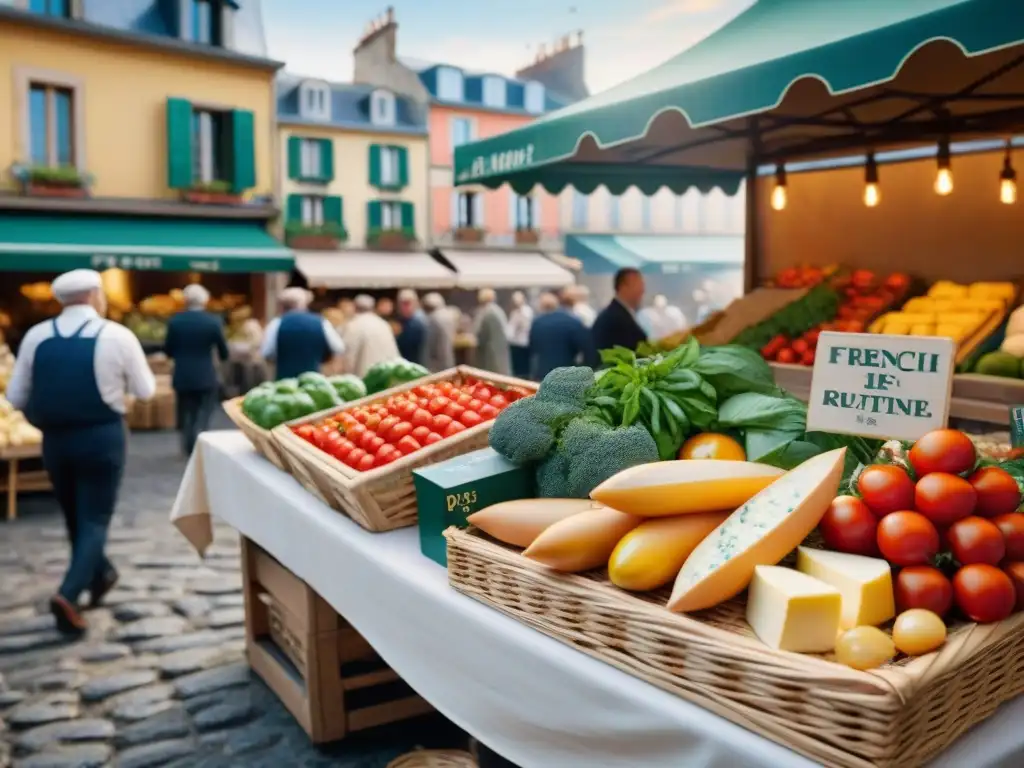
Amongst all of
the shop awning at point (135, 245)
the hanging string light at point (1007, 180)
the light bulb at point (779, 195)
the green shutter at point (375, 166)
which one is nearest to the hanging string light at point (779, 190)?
the light bulb at point (779, 195)

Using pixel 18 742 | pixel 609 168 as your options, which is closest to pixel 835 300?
pixel 609 168

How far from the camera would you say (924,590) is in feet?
4.91

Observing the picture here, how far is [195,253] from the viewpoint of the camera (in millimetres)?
14102

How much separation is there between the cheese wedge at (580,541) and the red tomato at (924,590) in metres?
0.52

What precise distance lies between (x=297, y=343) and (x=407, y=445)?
4944 millimetres

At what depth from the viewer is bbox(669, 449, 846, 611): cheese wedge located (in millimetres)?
1553

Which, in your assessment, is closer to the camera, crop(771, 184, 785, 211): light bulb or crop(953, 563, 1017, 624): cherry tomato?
crop(953, 563, 1017, 624): cherry tomato

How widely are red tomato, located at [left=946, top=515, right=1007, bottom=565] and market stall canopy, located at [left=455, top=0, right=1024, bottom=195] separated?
1623mm

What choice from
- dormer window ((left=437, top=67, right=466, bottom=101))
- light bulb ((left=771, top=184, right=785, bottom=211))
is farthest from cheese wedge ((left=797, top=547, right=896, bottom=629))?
dormer window ((left=437, top=67, right=466, bottom=101))

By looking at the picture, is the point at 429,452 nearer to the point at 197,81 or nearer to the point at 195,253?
the point at 195,253

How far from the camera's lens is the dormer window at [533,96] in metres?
24.0

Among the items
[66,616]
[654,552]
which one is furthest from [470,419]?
[66,616]

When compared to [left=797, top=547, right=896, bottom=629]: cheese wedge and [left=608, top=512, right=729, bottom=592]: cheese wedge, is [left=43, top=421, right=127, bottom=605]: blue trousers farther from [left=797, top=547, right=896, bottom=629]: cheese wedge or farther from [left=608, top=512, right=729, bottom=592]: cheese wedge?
[left=797, top=547, right=896, bottom=629]: cheese wedge

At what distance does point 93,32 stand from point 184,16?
167 cm
